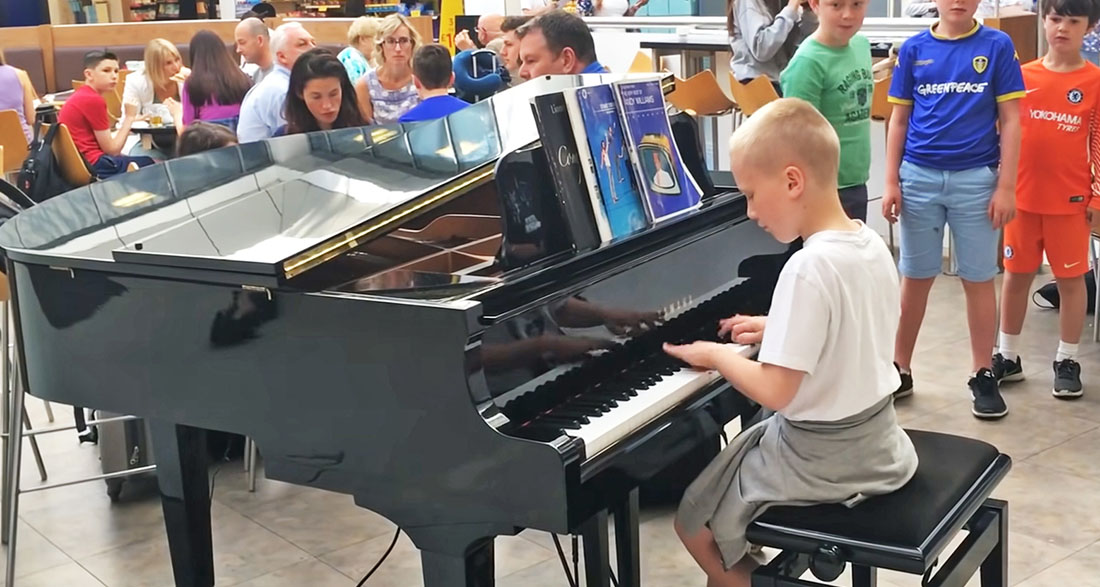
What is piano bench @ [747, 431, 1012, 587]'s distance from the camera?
2.02 metres

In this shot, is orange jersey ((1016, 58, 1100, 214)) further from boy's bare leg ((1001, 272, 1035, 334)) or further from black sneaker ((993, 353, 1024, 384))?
black sneaker ((993, 353, 1024, 384))

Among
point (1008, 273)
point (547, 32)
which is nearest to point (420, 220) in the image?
point (547, 32)

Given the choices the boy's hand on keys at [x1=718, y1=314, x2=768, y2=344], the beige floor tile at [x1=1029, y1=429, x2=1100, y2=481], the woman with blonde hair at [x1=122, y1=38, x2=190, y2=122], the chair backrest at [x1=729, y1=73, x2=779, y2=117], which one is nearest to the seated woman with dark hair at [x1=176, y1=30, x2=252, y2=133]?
the woman with blonde hair at [x1=122, y1=38, x2=190, y2=122]

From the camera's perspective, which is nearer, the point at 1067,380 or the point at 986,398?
the point at 986,398

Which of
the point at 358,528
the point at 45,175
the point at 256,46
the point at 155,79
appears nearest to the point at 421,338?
the point at 358,528

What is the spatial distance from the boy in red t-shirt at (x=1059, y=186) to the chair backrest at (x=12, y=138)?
5298 mm

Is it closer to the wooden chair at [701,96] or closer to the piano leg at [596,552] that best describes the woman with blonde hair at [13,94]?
the wooden chair at [701,96]

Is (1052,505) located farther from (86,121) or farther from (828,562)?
(86,121)

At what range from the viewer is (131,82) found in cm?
758

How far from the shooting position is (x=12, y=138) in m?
6.95

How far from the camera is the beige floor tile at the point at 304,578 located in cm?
323

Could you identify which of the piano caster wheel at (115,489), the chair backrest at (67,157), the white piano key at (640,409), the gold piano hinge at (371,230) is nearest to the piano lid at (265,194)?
the gold piano hinge at (371,230)

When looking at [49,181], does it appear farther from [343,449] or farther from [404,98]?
[343,449]

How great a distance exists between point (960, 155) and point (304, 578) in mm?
2365
